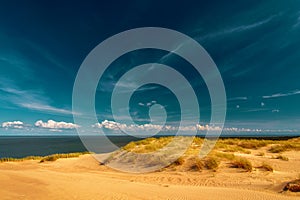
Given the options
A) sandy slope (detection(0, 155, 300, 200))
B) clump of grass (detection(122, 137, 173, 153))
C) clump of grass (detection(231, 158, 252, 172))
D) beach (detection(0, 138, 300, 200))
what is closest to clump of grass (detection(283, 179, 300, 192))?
beach (detection(0, 138, 300, 200))

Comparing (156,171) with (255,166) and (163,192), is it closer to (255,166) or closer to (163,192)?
(163,192)

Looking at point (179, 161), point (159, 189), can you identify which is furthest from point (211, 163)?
point (159, 189)

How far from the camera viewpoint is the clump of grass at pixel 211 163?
43.3 feet

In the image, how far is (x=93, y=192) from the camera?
8391mm

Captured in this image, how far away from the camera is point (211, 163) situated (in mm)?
13477

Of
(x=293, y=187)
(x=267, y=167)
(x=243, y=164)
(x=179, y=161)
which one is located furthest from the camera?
(x=179, y=161)

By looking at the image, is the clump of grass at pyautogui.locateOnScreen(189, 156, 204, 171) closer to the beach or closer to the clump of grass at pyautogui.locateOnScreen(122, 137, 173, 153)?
the beach

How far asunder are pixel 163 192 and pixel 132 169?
22.9 ft

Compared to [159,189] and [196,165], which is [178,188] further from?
[196,165]

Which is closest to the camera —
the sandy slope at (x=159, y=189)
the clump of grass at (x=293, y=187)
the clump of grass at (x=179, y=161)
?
the sandy slope at (x=159, y=189)

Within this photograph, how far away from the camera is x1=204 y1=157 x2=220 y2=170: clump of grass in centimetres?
1318

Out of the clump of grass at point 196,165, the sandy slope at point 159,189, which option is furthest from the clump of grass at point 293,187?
the clump of grass at point 196,165

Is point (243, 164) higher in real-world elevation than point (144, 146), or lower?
lower

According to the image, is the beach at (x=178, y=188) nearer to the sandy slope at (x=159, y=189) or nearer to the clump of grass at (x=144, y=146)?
the sandy slope at (x=159, y=189)
